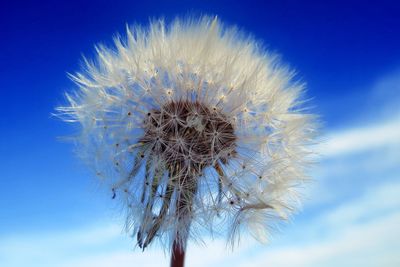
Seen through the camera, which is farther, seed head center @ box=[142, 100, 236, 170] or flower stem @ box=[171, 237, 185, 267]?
seed head center @ box=[142, 100, 236, 170]

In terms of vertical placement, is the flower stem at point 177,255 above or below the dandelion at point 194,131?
below

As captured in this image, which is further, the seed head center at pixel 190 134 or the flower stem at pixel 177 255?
the seed head center at pixel 190 134

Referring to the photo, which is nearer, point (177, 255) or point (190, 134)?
point (177, 255)

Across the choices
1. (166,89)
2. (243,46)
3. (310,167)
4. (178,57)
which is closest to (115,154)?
(166,89)

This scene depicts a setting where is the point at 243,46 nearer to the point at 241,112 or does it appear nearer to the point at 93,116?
the point at 241,112

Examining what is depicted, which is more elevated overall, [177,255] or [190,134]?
[190,134]

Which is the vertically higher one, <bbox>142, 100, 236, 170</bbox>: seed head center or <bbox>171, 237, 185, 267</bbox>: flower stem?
<bbox>142, 100, 236, 170</bbox>: seed head center

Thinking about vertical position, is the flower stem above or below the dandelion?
below

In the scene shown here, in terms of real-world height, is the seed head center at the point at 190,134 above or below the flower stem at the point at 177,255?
above
